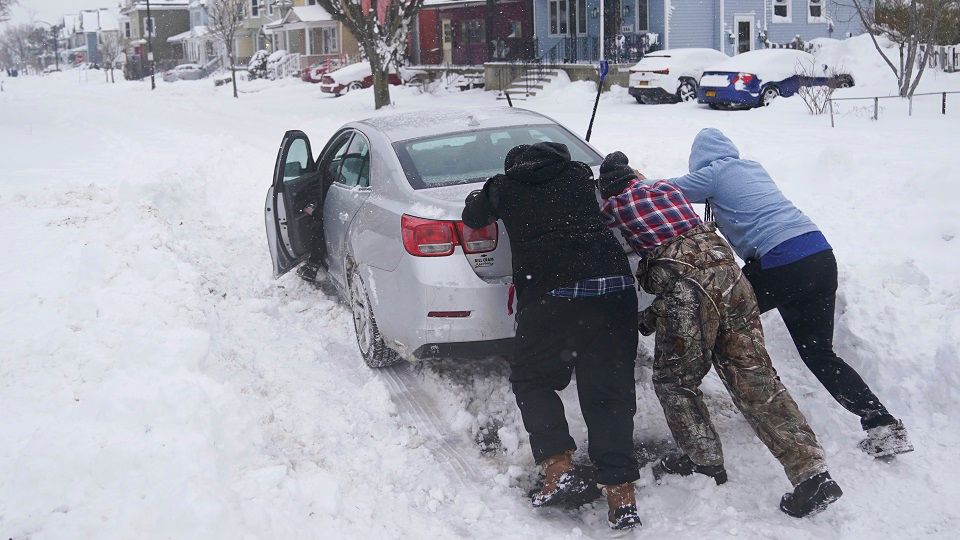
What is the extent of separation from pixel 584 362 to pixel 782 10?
31499 millimetres

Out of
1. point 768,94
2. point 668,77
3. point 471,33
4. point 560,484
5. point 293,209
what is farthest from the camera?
point 471,33

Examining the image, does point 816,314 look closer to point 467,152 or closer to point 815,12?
point 467,152

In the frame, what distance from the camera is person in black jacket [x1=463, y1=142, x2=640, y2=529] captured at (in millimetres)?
3988

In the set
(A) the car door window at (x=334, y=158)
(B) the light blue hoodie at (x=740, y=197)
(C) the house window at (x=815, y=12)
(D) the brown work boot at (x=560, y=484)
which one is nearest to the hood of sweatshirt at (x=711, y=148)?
(B) the light blue hoodie at (x=740, y=197)

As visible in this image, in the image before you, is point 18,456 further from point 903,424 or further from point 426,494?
point 903,424

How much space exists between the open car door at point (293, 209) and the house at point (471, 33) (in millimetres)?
28858

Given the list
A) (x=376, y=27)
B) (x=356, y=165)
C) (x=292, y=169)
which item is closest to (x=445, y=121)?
(x=356, y=165)

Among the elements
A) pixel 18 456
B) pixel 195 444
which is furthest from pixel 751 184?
pixel 18 456

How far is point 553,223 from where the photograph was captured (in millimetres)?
4051

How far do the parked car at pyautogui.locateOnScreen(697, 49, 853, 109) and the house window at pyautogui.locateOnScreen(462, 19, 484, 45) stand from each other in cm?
2030

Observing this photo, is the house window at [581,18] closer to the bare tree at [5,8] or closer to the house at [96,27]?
the bare tree at [5,8]

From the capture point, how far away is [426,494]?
4.14 meters

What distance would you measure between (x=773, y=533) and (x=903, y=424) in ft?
4.30

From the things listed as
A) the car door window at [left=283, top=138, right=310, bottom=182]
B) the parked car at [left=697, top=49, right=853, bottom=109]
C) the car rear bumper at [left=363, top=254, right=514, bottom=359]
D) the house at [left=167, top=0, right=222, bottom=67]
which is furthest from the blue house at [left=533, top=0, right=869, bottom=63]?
the house at [left=167, top=0, right=222, bottom=67]
